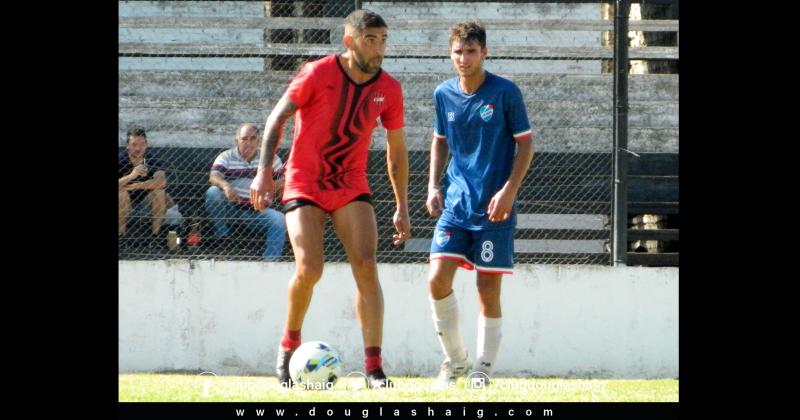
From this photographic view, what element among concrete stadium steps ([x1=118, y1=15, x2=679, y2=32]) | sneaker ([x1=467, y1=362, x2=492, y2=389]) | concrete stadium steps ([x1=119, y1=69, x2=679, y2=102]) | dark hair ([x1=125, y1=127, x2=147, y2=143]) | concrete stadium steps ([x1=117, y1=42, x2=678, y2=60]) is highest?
concrete stadium steps ([x1=118, y1=15, x2=679, y2=32])

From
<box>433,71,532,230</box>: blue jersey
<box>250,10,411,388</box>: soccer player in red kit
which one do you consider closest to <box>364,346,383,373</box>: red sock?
<box>250,10,411,388</box>: soccer player in red kit

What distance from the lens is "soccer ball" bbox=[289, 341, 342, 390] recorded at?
8.05 metres

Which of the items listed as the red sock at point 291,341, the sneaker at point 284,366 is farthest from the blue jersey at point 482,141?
the sneaker at point 284,366

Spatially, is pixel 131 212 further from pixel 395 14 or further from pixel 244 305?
pixel 395 14

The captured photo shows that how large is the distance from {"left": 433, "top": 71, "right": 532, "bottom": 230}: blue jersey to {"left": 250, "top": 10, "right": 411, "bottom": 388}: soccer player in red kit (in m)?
0.48

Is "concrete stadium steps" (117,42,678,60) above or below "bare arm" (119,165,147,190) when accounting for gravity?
above

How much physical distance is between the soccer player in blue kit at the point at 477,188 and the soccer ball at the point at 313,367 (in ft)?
3.33

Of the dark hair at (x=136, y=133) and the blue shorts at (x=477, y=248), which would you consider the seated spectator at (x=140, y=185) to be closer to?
the dark hair at (x=136, y=133)

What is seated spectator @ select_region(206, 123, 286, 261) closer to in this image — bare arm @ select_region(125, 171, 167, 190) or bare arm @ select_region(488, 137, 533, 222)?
bare arm @ select_region(125, 171, 167, 190)

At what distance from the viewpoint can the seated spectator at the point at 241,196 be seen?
11.1 m

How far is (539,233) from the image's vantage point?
11.5 m

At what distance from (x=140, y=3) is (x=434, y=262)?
6818 millimetres

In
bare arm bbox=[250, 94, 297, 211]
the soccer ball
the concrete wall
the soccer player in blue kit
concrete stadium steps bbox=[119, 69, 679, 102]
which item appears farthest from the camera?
concrete stadium steps bbox=[119, 69, 679, 102]
